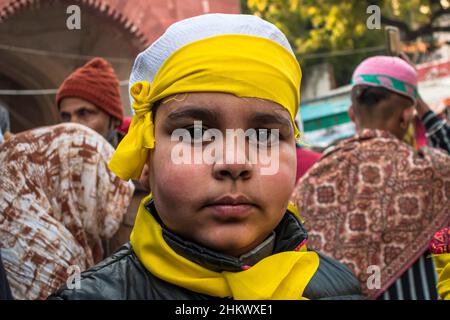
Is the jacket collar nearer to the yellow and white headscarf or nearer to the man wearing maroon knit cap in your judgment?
the yellow and white headscarf

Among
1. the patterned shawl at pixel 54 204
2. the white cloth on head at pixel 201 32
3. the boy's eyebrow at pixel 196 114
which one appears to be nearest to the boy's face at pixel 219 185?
the boy's eyebrow at pixel 196 114

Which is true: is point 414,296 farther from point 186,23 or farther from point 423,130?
point 186,23

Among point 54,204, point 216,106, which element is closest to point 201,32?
point 216,106

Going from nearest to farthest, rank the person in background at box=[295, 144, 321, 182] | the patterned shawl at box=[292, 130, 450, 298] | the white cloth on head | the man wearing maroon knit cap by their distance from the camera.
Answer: the white cloth on head < the patterned shawl at box=[292, 130, 450, 298] < the man wearing maroon knit cap < the person in background at box=[295, 144, 321, 182]

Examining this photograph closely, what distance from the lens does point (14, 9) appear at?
7.86 meters

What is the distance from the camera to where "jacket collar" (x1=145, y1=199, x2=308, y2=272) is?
152cm

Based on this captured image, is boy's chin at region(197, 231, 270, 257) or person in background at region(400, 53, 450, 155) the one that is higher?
person in background at region(400, 53, 450, 155)

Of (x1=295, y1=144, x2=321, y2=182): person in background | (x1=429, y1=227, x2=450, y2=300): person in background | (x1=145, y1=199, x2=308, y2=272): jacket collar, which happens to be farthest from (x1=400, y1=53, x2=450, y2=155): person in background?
(x1=145, y1=199, x2=308, y2=272): jacket collar

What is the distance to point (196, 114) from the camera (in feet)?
5.01

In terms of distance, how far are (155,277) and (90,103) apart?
7.06 ft

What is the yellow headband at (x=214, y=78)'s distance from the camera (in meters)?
1.56

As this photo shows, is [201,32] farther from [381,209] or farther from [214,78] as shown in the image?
[381,209]

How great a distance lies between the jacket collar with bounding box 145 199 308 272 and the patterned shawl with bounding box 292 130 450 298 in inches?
64.8
